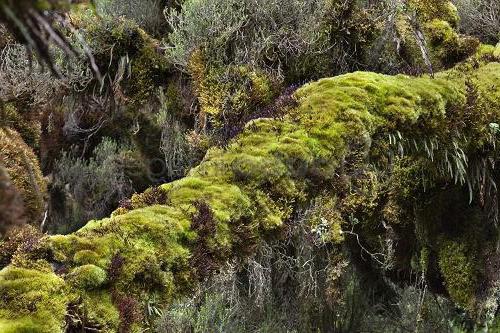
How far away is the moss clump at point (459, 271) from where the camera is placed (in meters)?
7.27

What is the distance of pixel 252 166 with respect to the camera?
3.80 metres

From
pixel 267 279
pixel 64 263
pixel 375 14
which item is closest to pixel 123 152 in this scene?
pixel 267 279

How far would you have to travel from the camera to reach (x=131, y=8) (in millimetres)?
11812

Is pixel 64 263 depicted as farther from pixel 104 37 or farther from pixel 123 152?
pixel 123 152

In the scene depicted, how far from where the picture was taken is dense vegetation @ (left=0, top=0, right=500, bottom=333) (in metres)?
2.96

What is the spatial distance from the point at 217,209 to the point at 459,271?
487 cm

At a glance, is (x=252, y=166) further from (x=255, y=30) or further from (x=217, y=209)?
(x=255, y=30)

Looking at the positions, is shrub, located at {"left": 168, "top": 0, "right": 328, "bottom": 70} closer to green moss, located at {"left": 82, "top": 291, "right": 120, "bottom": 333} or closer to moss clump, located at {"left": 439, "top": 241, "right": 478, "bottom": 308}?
moss clump, located at {"left": 439, "top": 241, "right": 478, "bottom": 308}

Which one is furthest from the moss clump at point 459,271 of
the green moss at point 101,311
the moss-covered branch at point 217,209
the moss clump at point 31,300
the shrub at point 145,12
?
the shrub at point 145,12

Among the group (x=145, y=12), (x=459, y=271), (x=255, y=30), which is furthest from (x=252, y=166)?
(x=145, y=12)

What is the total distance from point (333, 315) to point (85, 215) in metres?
5.78

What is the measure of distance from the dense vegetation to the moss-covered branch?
0.01m

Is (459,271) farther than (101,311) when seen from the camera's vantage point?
Yes

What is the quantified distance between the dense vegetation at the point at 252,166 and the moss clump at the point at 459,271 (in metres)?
0.03
